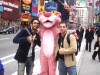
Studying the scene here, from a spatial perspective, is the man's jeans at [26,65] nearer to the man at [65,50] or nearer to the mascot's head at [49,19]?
the man at [65,50]

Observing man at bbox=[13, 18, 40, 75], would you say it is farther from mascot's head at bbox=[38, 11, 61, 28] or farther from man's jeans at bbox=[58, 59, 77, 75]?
man's jeans at bbox=[58, 59, 77, 75]

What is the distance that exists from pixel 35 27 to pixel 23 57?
64 cm

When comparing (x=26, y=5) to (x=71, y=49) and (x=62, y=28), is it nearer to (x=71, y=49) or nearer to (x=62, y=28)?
(x=62, y=28)

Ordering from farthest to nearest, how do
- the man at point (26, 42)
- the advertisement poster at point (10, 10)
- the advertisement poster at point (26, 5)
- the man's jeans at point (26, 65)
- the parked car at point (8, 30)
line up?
the advertisement poster at point (26, 5) → the advertisement poster at point (10, 10) → the parked car at point (8, 30) → the man's jeans at point (26, 65) → the man at point (26, 42)

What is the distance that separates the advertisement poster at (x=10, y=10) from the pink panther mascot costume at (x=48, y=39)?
167ft

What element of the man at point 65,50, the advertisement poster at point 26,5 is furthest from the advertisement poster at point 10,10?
the man at point 65,50

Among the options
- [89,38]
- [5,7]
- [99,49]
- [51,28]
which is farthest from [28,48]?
[5,7]

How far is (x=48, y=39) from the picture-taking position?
5691mm

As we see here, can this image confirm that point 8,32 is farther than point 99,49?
Yes

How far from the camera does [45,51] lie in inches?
225

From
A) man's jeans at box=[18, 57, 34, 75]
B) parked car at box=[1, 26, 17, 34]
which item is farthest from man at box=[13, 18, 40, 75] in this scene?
parked car at box=[1, 26, 17, 34]

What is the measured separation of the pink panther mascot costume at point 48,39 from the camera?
5680 mm

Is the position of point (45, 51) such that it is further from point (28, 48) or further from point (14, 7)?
point (14, 7)

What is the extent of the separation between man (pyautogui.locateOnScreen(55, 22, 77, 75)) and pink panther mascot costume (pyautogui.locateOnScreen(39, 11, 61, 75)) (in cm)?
12
